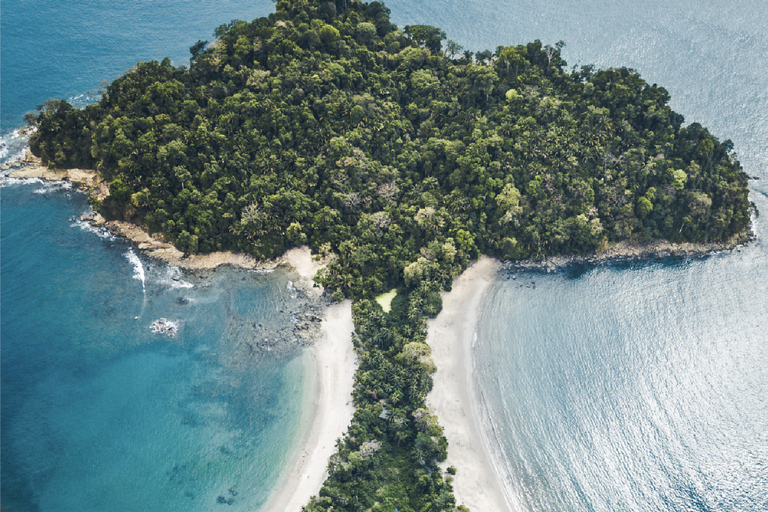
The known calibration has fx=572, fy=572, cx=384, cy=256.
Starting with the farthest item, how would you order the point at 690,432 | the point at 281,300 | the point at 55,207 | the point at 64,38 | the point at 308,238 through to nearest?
the point at 64,38 → the point at 55,207 → the point at 308,238 → the point at 281,300 → the point at 690,432

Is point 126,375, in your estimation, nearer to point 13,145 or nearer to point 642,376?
point 13,145

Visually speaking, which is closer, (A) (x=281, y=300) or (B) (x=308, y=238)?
(A) (x=281, y=300)

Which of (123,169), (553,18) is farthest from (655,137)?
(123,169)

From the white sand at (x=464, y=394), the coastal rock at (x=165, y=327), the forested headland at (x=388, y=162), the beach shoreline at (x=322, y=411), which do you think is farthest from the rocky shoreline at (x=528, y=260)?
the beach shoreline at (x=322, y=411)

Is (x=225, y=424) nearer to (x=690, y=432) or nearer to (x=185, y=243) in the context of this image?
(x=185, y=243)

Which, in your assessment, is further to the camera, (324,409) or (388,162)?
(388,162)

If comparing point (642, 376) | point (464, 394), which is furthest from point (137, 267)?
point (642, 376)

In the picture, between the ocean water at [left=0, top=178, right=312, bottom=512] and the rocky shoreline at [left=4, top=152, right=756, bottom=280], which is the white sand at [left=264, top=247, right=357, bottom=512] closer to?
the ocean water at [left=0, top=178, right=312, bottom=512]
